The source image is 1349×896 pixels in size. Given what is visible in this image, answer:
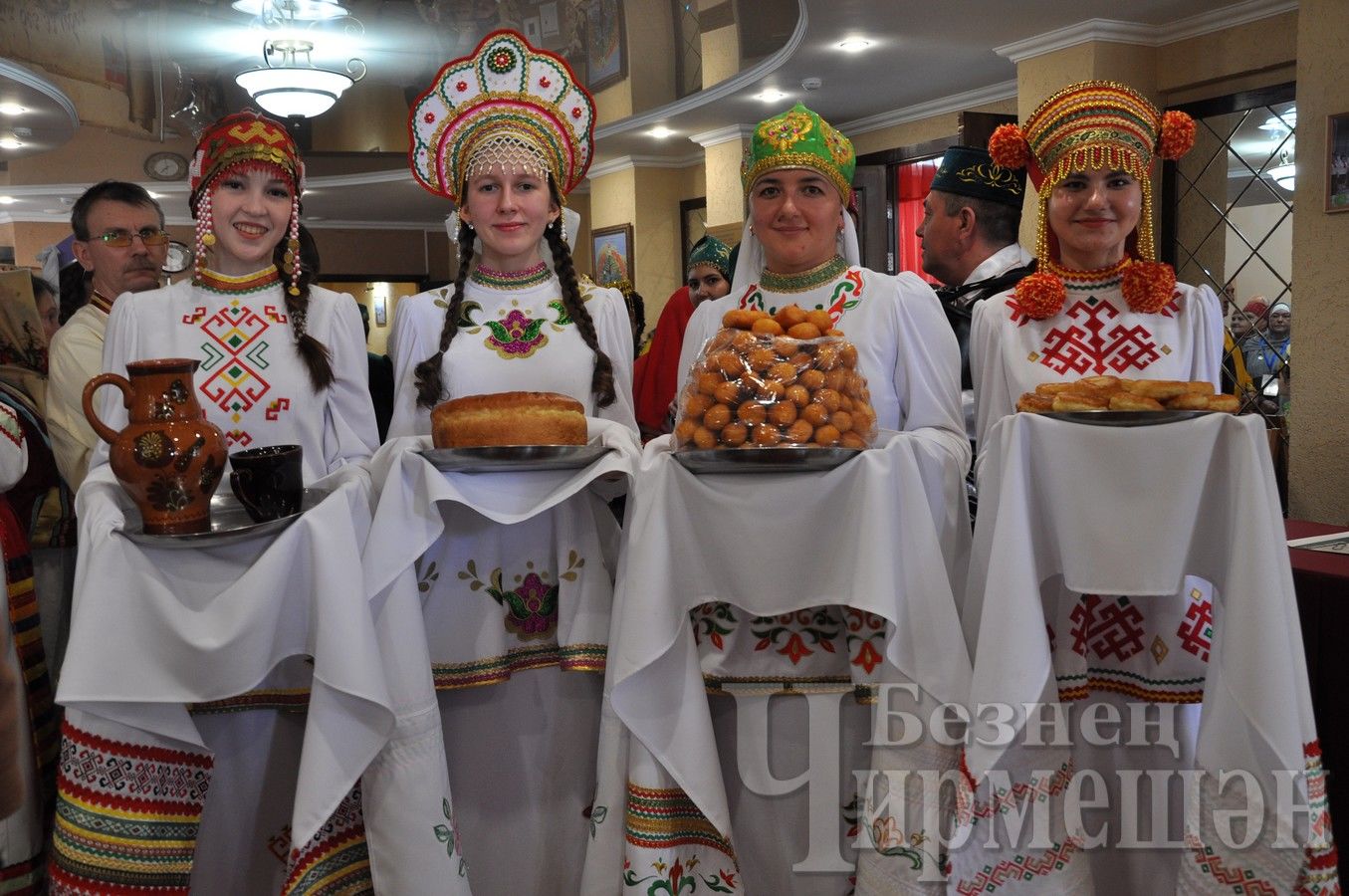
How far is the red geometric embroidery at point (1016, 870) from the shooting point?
6.78 feet

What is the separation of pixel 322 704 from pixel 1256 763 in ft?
5.55

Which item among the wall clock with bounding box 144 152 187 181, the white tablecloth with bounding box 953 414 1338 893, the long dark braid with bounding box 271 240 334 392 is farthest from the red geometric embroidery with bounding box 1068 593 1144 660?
the wall clock with bounding box 144 152 187 181

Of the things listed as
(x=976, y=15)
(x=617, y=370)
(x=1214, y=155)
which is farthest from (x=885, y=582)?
(x=1214, y=155)

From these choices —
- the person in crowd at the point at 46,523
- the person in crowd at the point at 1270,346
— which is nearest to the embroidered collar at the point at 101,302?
the person in crowd at the point at 46,523

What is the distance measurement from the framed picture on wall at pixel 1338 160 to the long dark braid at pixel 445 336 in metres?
5.48

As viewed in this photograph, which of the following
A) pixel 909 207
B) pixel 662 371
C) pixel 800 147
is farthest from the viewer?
pixel 909 207

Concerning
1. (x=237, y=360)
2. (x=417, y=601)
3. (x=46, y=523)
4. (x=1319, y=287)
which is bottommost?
(x=417, y=601)

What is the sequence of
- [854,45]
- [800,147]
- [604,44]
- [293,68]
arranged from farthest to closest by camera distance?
[604,44]
[293,68]
[854,45]
[800,147]

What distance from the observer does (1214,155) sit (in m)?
7.93

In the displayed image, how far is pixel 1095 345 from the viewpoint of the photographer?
7.71ft

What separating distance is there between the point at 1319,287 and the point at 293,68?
8.94m

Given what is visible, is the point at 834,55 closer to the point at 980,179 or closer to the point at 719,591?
the point at 980,179

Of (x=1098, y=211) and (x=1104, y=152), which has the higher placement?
(x=1104, y=152)

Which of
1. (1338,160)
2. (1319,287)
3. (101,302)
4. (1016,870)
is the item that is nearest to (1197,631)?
(1016,870)
